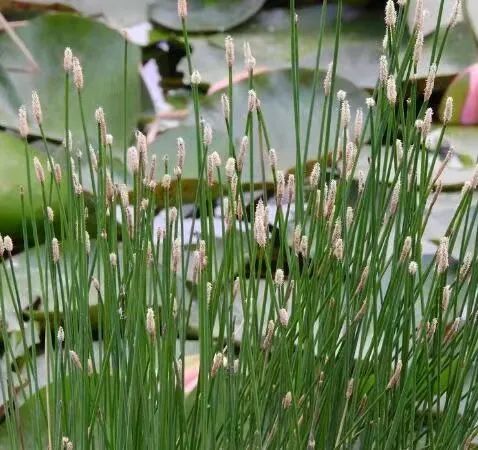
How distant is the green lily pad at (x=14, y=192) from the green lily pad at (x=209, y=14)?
1.31ft

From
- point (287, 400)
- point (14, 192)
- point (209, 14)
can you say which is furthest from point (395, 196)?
point (209, 14)

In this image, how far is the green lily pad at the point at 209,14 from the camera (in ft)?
4.46

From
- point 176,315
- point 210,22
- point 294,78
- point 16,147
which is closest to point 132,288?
point 176,315

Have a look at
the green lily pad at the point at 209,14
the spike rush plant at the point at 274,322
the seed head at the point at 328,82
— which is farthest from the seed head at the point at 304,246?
the green lily pad at the point at 209,14

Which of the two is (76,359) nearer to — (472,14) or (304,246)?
(304,246)

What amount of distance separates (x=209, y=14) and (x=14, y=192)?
1.66 ft

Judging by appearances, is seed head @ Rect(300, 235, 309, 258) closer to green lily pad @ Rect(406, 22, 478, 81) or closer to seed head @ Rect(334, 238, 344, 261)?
seed head @ Rect(334, 238, 344, 261)

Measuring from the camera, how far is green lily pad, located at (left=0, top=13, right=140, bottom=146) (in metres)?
1.14

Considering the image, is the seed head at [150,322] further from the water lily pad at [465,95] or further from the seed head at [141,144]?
the water lily pad at [465,95]

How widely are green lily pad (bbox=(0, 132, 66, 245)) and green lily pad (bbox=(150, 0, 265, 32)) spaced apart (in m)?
0.40

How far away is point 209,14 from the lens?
1.38 metres

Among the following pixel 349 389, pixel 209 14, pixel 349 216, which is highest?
pixel 209 14

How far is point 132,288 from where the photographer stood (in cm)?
62

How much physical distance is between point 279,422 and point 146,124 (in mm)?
635
